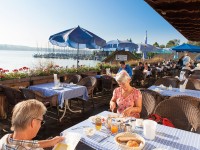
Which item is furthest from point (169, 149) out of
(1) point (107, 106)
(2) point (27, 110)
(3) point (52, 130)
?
(1) point (107, 106)

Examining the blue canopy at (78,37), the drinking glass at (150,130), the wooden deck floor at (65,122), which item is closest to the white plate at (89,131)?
the drinking glass at (150,130)

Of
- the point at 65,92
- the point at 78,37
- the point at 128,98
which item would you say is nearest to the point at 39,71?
the point at 78,37

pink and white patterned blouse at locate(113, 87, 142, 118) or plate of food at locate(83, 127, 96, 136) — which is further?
pink and white patterned blouse at locate(113, 87, 142, 118)

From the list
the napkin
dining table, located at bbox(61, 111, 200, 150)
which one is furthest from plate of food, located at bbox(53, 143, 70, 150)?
dining table, located at bbox(61, 111, 200, 150)

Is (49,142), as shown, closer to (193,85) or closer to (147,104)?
(147,104)

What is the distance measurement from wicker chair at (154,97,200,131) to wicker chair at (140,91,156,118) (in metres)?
0.22

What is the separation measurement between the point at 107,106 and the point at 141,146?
14.3ft

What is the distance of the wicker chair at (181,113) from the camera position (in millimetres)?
2591

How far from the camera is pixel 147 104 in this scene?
10.4 ft

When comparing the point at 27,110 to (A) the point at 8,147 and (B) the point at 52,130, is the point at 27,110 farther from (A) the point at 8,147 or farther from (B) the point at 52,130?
(B) the point at 52,130

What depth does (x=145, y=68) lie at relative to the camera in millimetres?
10484

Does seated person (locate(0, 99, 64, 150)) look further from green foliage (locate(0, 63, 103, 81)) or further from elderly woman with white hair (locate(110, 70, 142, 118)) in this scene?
green foliage (locate(0, 63, 103, 81))

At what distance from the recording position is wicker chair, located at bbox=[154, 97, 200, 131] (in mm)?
2591

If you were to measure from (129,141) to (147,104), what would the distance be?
4.96 feet
